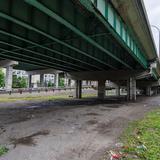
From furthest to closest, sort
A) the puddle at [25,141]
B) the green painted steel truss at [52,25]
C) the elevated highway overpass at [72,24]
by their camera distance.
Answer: the elevated highway overpass at [72,24]
the green painted steel truss at [52,25]
the puddle at [25,141]

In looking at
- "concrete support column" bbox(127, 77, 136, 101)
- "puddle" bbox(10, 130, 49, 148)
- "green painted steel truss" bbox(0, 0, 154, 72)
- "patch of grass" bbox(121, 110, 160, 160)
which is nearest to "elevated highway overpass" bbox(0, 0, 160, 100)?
"green painted steel truss" bbox(0, 0, 154, 72)

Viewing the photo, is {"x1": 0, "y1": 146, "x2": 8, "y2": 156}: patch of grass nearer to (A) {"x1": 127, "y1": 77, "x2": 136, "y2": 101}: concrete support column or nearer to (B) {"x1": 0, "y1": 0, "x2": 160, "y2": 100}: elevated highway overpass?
(B) {"x1": 0, "y1": 0, "x2": 160, "y2": 100}: elevated highway overpass

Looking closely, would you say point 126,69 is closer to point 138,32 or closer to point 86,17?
point 138,32

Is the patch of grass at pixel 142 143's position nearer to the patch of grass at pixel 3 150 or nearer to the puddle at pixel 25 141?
the puddle at pixel 25 141

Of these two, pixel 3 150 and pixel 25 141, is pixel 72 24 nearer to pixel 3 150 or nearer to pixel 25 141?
pixel 25 141

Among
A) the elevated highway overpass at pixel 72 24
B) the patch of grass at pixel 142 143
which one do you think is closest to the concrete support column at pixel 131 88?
the elevated highway overpass at pixel 72 24

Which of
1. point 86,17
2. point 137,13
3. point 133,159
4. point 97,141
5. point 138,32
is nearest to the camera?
point 133,159

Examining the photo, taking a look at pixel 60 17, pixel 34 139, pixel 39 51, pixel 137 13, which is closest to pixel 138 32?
pixel 137 13

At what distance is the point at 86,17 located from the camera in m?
15.1

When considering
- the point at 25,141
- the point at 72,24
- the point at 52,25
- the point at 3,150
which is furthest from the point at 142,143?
the point at 52,25

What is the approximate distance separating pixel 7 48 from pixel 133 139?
1598cm

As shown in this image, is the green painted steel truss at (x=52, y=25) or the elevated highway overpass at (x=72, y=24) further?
the elevated highway overpass at (x=72, y=24)

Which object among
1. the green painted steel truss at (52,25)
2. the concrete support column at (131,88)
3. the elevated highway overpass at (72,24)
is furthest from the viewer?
the concrete support column at (131,88)

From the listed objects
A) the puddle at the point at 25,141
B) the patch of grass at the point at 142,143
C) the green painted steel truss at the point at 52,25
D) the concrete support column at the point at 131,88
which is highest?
the green painted steel truss at the point at 52,25
